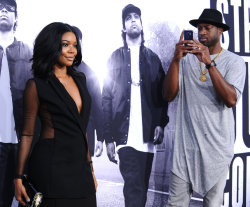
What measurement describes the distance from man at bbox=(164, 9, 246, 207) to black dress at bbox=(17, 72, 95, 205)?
0.81 m

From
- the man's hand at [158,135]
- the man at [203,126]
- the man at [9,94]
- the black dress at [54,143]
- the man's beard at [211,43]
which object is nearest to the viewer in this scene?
the black dress at [54,143]

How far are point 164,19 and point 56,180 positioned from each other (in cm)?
165

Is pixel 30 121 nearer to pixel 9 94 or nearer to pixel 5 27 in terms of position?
pixel 9 94

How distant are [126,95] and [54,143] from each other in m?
1.05

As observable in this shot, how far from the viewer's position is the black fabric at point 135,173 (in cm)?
282

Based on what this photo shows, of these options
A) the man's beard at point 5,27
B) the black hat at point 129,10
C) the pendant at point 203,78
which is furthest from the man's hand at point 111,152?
the man's beard at point 5,27

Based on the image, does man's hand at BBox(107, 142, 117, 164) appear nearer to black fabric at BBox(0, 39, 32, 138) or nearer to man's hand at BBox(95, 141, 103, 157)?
man's hand at BBox(95, 141, 103, 157)

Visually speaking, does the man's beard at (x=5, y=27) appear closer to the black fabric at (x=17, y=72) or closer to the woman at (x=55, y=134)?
the black fabric at (x=17, y=72)

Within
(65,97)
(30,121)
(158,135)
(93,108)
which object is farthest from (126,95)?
(30,121)

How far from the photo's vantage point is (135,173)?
2.87m

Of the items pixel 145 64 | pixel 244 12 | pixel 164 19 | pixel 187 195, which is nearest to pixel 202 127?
pixel 187 195

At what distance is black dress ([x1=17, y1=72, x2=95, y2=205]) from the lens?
1.86 m

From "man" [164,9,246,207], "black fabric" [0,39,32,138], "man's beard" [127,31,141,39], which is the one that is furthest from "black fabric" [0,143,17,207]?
"man's beard" [127,31,141,39]

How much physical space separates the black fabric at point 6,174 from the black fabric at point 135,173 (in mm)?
792
